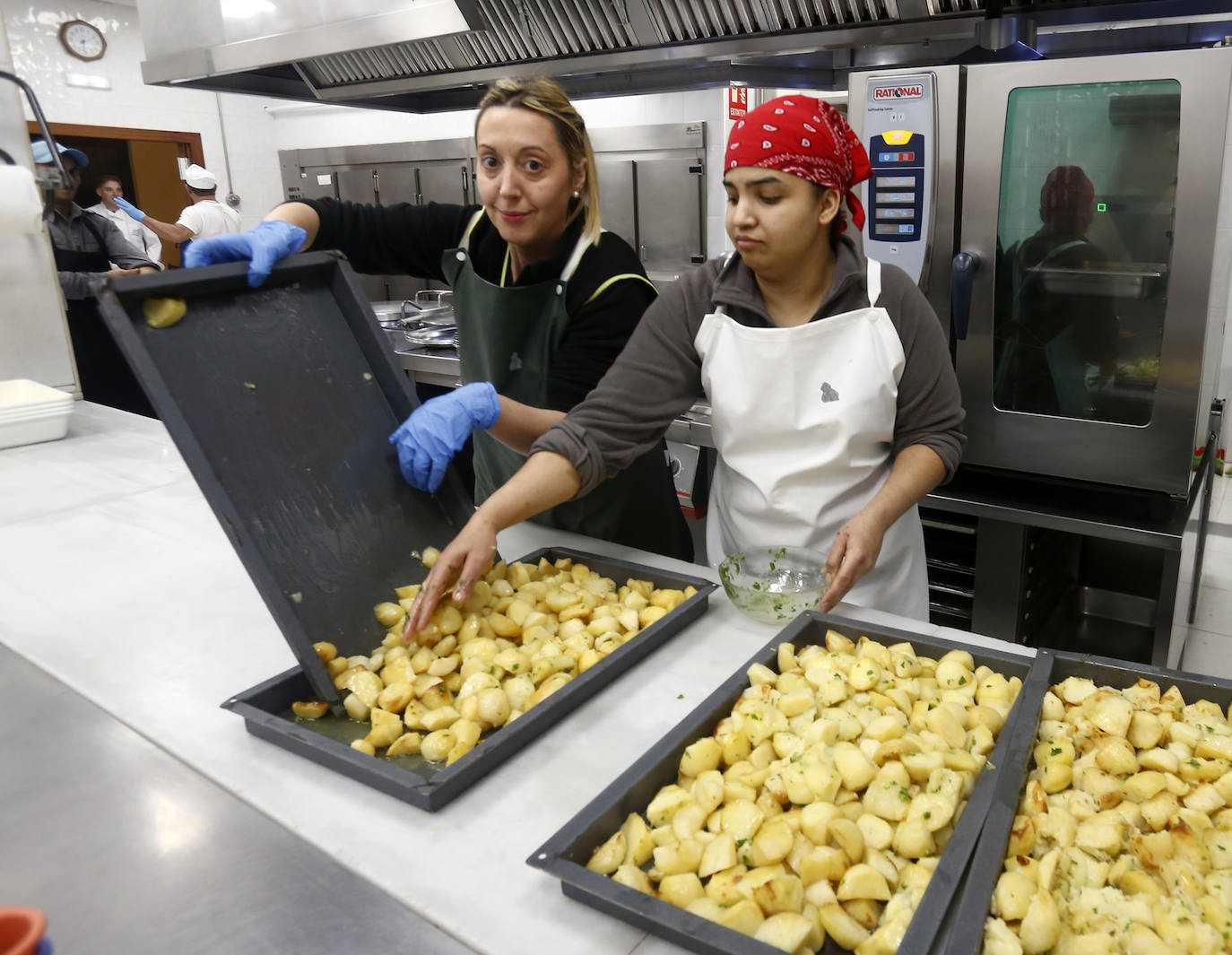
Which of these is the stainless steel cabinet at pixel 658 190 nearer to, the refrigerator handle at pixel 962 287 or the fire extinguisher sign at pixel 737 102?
the fire extinguisher sign at pixel 737 102

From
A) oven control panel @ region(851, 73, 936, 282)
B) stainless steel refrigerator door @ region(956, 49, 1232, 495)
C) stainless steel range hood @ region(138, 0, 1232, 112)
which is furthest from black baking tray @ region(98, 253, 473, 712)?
stainless steel refrigerator door @ region(956, 49, 1232, 495)

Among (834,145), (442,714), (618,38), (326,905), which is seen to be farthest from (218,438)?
(618,38)

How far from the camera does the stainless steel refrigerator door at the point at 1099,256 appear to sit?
1960mm

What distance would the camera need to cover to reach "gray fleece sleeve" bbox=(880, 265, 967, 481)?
5.41 ft

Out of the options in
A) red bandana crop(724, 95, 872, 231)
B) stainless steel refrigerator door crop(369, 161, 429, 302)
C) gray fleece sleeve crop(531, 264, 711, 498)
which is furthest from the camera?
stainless steel refrigerator door crop(369, 161, 429, 302)

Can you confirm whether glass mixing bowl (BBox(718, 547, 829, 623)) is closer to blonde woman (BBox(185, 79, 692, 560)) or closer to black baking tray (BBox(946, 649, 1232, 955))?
black baking tray (BBox(946, 649, 1232, 955))

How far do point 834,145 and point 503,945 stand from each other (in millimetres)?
1311

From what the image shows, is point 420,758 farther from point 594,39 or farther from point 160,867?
point 594,39

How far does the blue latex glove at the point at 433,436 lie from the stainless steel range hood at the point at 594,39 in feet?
4.32

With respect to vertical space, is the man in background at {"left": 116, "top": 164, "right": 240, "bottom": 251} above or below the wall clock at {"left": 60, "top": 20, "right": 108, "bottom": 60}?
below

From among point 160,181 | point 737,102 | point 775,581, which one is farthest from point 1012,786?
point 160,181

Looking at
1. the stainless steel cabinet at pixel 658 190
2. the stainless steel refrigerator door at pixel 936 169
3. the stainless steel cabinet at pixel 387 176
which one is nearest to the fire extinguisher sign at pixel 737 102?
the stainless steel cabinet at pixel 658 190

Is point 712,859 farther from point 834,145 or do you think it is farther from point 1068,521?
point 1068,521

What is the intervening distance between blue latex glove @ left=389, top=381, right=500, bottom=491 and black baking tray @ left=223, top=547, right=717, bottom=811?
422 mm
